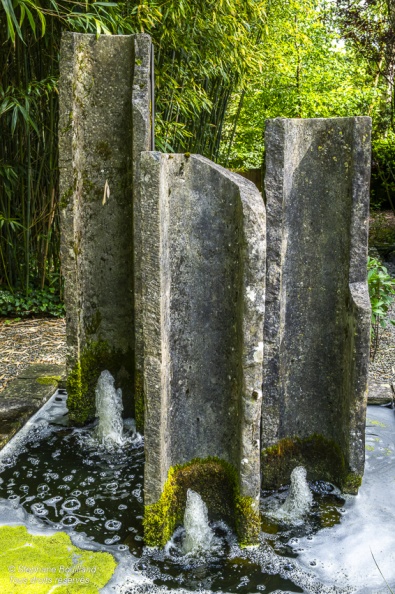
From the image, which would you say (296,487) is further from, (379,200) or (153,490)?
(379,200)

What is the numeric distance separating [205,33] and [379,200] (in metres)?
6.54

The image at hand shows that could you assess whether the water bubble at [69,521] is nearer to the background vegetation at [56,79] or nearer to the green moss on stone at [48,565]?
the green moss on stone at [48,565]

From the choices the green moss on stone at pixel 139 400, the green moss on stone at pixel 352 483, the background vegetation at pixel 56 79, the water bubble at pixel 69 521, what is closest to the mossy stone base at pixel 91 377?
the green moss on stone at pixel 139 400

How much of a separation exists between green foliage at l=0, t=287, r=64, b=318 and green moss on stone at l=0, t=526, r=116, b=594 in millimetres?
3792

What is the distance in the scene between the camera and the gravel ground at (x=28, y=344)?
15.2 ft

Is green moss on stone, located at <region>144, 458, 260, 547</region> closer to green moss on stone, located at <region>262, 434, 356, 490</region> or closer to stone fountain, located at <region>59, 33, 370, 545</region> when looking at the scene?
stone fountain, located at <region>59, 33, 370, 545</region>

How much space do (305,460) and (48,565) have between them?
1304mm

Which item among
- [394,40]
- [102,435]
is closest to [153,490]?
Answer: [102,435]

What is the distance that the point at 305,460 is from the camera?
2879 millimetres

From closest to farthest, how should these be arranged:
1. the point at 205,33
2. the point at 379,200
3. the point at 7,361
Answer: the point at 7,361, the point at 205,33, the point at 379,200

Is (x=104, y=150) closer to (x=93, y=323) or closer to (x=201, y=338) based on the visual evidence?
(x=93, y=323)

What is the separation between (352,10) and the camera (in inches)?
372

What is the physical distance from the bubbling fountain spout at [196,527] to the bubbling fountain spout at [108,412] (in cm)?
87

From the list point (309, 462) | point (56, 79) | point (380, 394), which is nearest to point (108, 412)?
point (309, 462)
